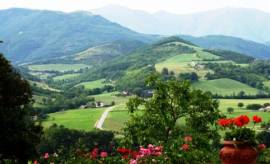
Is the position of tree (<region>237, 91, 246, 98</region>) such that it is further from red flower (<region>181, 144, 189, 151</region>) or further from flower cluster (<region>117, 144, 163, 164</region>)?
flower cluster (<region>117, 144, 163, 164</region>)

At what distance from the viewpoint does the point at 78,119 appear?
149m

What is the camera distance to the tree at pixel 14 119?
23484 millimetres

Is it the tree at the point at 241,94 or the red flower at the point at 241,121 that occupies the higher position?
the red flower at the point at 241,121

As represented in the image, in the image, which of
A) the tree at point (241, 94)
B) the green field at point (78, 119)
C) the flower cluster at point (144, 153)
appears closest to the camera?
the flower cluster at point (144, 153)

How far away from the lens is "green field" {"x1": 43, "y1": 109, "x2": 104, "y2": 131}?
134375mm

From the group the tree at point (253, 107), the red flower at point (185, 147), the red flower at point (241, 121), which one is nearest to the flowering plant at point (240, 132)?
the red flower at point (241, 121)

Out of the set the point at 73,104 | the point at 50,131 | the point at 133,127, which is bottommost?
the point at 73,104

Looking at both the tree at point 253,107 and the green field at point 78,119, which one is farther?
the tree at point 253,107

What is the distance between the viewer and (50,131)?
104 meters

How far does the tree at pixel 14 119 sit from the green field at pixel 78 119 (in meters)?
103

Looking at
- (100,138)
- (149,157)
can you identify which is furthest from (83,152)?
(100,138)

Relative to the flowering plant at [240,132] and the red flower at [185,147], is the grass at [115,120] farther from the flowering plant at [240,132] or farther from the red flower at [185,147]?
the flowering plant at [240,132]

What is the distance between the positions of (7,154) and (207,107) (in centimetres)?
1486

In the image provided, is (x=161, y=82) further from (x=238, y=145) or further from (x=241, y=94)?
(x=241, y=94)
